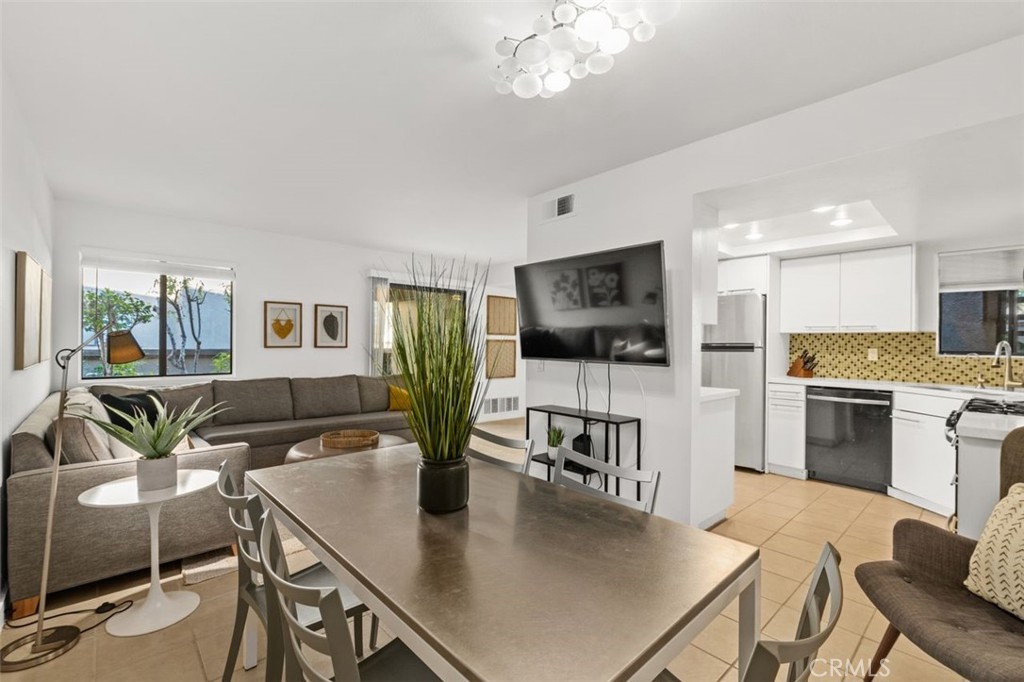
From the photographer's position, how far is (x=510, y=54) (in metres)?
1.85

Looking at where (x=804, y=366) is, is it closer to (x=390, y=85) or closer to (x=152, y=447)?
(x=390, y=85)

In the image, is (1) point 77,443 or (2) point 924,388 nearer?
(1) point 77,443

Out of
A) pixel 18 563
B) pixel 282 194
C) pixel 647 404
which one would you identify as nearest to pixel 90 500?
pixel 18 563

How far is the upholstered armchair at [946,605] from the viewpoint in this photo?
1183mm

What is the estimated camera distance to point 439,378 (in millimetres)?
1293

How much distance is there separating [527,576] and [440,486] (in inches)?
16.8

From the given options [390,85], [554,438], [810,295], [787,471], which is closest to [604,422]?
[554,438]

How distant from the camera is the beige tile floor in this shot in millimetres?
1778

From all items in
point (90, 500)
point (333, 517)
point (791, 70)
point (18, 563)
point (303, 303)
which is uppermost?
point (791, 70)

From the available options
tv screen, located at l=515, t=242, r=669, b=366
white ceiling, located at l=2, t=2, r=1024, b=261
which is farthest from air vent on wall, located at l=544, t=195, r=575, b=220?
tv screen, located at l=515, t=242, r=669, b=366

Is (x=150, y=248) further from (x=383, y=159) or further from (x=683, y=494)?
(x=683, y=494)

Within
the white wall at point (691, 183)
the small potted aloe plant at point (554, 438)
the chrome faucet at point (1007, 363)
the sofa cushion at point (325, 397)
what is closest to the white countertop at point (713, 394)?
the white wall at point (691, 183)

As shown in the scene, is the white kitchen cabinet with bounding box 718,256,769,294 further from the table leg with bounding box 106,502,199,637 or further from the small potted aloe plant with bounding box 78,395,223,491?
the table leg with bounding box 106,502,199,637

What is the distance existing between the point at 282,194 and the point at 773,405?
4824 millimetres
